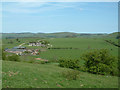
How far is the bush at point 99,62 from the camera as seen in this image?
2573 cm

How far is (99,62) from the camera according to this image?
26.9m

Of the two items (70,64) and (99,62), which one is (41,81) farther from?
(70,64)

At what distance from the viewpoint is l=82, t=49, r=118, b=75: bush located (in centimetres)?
2573

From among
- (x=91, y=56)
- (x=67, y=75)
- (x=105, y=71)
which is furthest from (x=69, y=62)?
(x=67, y=75)

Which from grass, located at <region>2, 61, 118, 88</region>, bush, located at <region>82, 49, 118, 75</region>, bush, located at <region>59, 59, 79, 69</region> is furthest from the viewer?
bush, located at <region>59, 59, 79, 69</region>

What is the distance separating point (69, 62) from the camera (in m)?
33.2

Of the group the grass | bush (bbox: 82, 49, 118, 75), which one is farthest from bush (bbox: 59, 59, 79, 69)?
the grass

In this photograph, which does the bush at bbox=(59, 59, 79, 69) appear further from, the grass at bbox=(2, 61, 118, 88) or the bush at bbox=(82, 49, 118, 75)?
the grass at bbox=(2, 61, 118, 88)

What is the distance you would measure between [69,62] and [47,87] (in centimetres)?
2254

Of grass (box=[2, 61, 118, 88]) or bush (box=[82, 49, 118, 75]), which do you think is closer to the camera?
grass (box=[2, 61, 118, 88])

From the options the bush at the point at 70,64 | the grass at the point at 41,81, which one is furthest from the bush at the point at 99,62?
the grass at the point at 41,81

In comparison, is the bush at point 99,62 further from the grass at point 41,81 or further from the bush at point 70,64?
the grass at point 41,81

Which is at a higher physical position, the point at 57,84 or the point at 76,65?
the point at 57,84

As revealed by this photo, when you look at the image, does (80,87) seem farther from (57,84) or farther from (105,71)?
(105,71)
